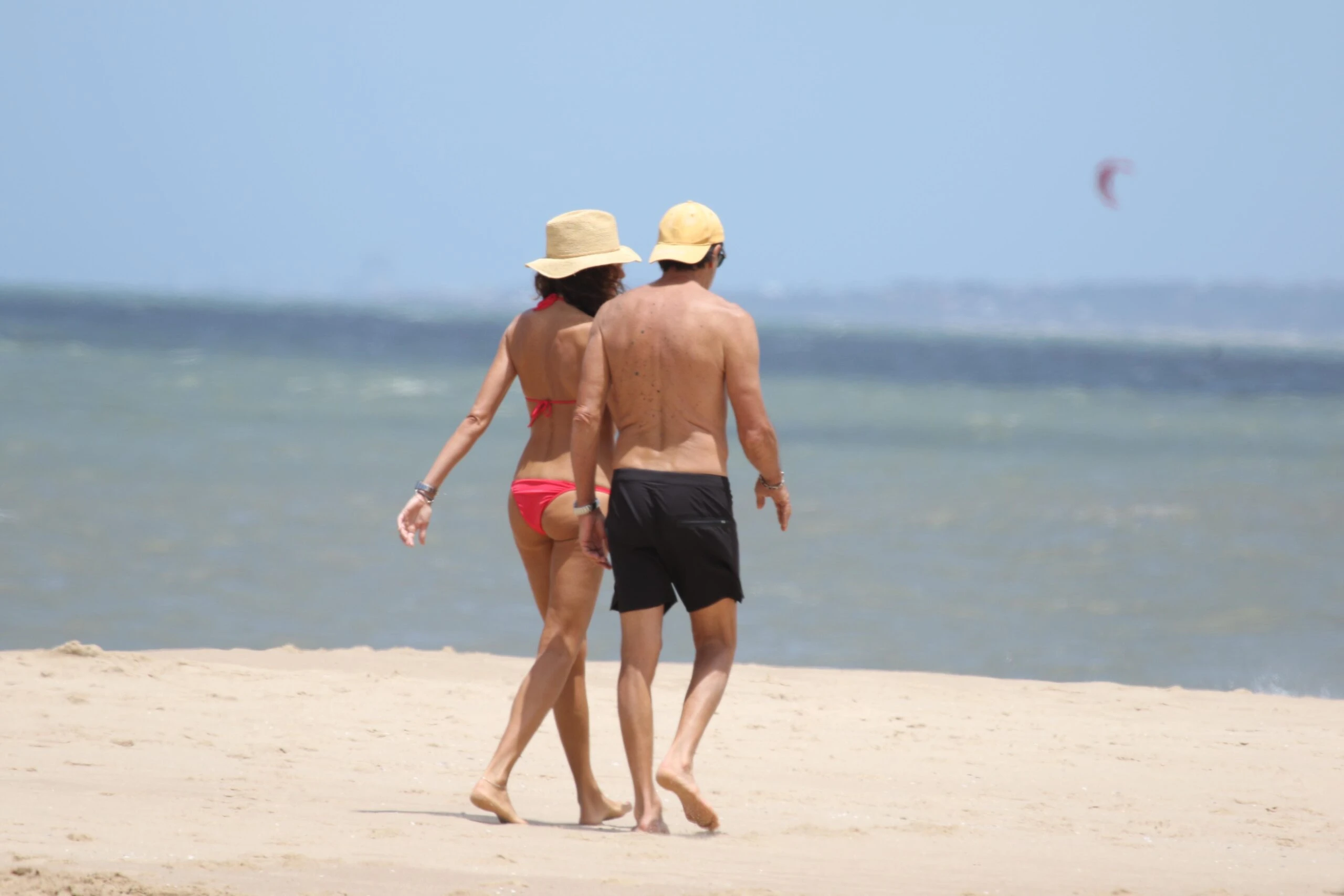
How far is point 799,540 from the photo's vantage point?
1217 cm

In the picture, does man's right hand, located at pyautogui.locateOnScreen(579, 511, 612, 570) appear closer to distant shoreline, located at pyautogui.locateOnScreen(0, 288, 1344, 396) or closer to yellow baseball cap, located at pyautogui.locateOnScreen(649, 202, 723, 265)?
yellow baseball cap, located at pyautogui.locateOnScreen(649, 202, 723, 265)

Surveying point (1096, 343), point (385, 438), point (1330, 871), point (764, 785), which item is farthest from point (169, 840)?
point (1096, 343)

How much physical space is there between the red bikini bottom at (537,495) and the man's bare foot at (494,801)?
706 mm

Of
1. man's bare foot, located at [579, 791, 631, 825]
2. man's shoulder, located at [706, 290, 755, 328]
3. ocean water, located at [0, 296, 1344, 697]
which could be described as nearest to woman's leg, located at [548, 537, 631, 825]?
man's bare foot, located at [579, 791, 631, 825]

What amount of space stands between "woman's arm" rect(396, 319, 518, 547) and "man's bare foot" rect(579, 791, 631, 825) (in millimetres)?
898

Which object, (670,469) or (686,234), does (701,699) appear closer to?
(670,469)

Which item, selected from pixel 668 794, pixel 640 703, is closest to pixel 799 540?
pixel 668 794

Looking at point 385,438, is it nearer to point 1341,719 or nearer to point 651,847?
point 1341,719

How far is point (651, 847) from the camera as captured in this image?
3859mm

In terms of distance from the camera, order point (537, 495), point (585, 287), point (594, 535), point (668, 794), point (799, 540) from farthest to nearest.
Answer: point (799, 540) < point (668, 794) < point (585, 287) < point (537, 495) < point (594, 535)

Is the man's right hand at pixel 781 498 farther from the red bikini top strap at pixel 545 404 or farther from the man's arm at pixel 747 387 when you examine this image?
the red bikini top strap at pixel 545 404

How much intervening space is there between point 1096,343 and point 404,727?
4477 inches

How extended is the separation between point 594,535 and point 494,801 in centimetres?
76

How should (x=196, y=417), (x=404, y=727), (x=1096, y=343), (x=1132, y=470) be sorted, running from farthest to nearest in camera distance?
(x=1096, y=343)
(x=196, y=417)
(x=1132, y=470)
(x=404, y=727)
